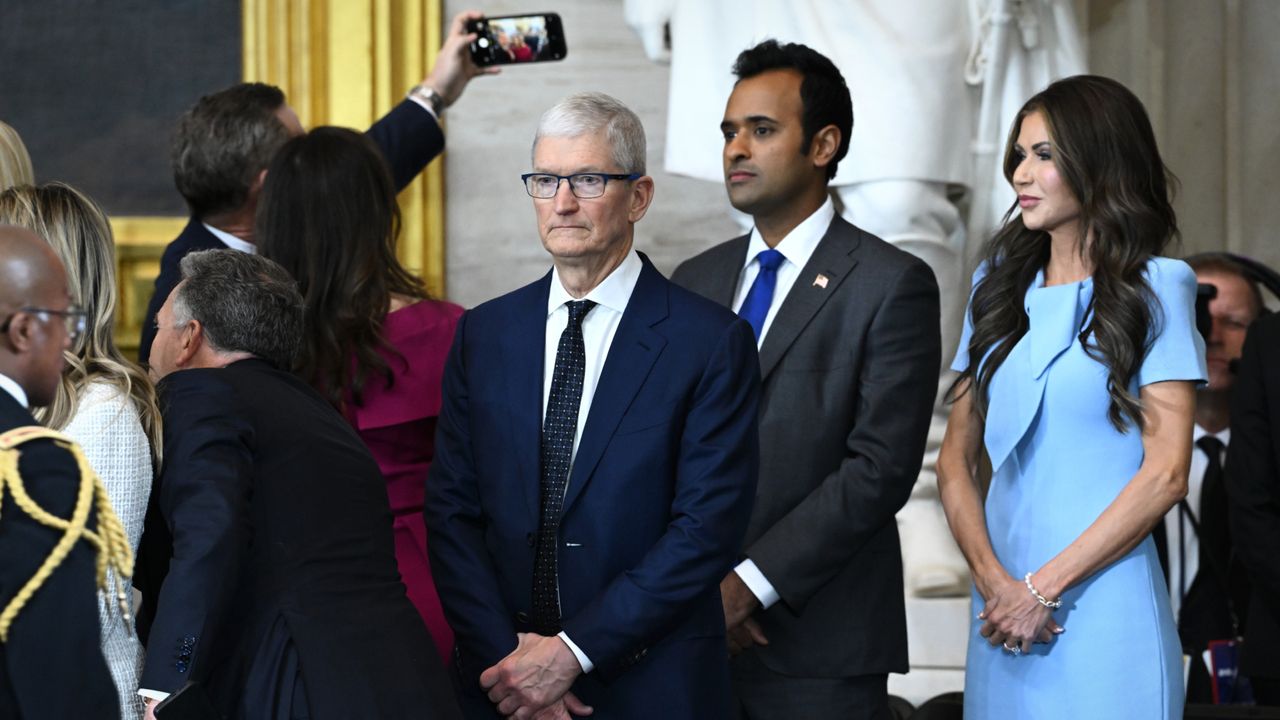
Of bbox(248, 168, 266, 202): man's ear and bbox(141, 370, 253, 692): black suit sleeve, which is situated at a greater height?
bbox(248, 168, 266, 202): man's ear

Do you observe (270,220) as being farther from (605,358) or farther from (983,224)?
(983,224)

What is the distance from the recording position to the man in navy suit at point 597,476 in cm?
315

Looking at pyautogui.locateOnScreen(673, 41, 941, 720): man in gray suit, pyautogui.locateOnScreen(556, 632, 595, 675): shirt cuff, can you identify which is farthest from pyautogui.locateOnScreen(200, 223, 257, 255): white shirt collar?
pyautogui.locateOnScreen(556, 632, 595, 675): shirt cuff

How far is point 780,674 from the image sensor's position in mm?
3715

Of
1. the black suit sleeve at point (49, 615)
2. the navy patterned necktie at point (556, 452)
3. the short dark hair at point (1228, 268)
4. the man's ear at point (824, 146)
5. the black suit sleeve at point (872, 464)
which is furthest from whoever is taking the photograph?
the short dark hair at point (1228, 268)

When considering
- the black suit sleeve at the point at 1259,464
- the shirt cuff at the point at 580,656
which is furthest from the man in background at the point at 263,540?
the black suit sleeve at the point at 1259,464

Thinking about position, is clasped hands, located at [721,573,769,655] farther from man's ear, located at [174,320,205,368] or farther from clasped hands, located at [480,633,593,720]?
man's ear, located at [174,320,205,368]

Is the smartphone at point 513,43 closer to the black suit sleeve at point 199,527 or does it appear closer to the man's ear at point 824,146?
the man's ear at point 824,146

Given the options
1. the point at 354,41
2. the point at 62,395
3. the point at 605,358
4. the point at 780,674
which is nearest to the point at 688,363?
the point at 605,358

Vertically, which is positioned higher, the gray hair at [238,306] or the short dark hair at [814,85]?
the short dark hair at [814,85]

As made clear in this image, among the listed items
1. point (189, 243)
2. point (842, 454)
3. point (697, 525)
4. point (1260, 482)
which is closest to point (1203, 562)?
point (1260, 482)

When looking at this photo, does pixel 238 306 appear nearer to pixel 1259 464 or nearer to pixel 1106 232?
pixel 1106 232

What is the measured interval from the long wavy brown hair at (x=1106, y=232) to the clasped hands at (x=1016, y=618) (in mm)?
375

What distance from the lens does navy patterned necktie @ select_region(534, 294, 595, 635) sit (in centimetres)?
325
